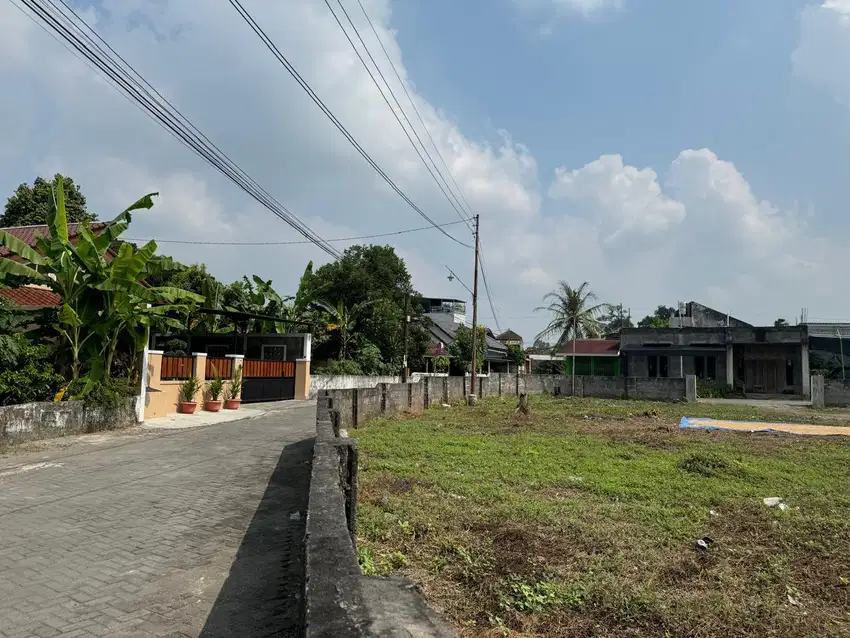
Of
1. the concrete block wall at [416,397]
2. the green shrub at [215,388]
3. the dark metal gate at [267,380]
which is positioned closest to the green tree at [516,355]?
the dark metal gate at [267,380]

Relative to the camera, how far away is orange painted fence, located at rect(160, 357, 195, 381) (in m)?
15.9

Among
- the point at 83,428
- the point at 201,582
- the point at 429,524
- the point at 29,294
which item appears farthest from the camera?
the point at 29,294

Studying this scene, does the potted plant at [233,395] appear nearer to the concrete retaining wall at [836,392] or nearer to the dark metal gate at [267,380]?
the dark metal gate at [267,380]

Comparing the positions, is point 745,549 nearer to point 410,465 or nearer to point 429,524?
point 429,524

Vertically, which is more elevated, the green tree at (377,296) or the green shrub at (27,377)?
the green tree at (377,296)

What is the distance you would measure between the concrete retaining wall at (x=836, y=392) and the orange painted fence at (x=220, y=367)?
24.1 meters

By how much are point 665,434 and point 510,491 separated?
313 inches

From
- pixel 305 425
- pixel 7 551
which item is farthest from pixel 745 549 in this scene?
pixel 305 425

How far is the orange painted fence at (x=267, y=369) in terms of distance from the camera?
20.7 m

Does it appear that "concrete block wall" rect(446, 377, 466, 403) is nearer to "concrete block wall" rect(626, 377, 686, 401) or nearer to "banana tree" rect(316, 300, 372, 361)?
"banana tree" rect(316, 300, 372, 361)

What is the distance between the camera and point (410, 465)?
8.46m

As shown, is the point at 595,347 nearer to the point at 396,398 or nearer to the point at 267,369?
the point at 267,369

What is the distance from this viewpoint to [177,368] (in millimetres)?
16312

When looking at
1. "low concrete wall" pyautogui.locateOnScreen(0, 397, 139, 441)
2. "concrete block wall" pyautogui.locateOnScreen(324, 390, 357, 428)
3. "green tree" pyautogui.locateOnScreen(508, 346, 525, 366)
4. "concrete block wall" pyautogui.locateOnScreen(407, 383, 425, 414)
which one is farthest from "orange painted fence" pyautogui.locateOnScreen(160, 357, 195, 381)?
"green tree" pyautogui.locateOnScreen(508, 346, 525, 366)
